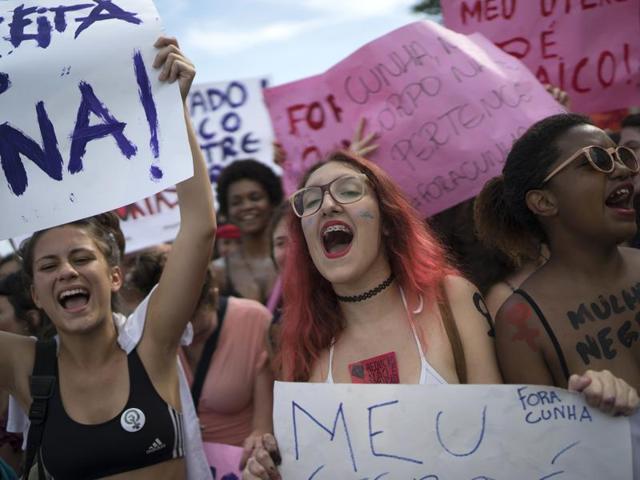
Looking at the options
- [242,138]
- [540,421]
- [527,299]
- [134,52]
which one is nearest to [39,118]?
[134,52]

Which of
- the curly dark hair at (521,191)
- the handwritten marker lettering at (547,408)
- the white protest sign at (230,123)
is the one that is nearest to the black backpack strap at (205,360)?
the curly dark hair at (521,191)

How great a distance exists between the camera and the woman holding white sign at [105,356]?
99.3 inches

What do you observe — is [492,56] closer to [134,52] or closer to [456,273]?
[456,273]

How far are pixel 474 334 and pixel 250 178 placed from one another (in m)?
3.00

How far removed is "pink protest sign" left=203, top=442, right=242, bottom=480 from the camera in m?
3.01

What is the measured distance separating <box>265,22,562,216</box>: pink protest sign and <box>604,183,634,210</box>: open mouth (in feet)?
3.51

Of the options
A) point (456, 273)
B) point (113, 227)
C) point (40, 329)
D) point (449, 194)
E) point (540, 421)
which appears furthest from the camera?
point (40, 329)

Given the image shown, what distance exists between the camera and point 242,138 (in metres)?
6.06

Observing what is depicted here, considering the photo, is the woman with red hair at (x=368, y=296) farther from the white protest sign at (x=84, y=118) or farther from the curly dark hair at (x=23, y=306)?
the curly dark hair at (x=23, y=306)

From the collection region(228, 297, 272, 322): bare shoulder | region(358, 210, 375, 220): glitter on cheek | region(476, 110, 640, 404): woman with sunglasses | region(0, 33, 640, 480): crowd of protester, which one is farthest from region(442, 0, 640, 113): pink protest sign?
region(358, 210, 375, 220): glitter on cheek

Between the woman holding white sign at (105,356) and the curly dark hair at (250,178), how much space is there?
2259mm

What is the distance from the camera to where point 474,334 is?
2279 millimetres

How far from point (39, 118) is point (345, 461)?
144 cm

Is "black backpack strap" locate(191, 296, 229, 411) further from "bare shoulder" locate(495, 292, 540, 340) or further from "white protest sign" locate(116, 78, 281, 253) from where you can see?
"white protest sign" locate(116, 78, 281, 253)
